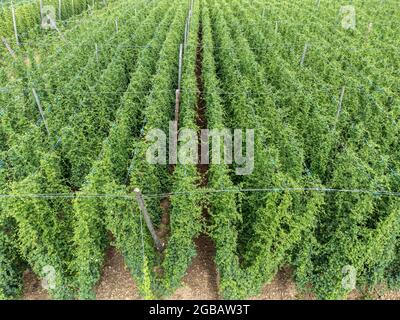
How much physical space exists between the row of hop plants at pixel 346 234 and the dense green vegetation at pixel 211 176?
0.02m

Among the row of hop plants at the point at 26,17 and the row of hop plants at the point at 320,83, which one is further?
the row of hop plants at the point at 26,17

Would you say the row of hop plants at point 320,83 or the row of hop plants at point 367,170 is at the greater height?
the row of hop plants at point 320,83

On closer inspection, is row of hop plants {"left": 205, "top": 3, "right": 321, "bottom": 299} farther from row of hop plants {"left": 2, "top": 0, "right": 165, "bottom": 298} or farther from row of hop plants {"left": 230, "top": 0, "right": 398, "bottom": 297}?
row of hop plants {"left": 2, "top": 0, "right": 165, "bottom": 298}

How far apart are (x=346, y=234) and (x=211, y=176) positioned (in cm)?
271

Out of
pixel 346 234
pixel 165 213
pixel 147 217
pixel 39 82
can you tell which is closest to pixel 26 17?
pixel 39 82

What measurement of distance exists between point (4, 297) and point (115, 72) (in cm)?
687

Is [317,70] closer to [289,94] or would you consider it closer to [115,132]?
[289,94]

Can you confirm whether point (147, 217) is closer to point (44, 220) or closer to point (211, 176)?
point (44, 220)

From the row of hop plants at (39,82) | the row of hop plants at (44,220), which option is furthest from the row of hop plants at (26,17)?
the row of hop plants at (44,220)

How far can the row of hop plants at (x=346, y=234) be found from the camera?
18.1 feet

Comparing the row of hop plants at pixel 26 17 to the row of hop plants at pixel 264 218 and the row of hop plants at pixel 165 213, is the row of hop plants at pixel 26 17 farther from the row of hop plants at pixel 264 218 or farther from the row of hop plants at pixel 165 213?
the row of hop plants at pixel 264 218

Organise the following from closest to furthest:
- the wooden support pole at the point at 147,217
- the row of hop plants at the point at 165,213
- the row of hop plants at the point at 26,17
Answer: the wooden support pole at the point at 147,217 → the row of hop plants at the point at 165,213 → the row of hop plants at the point at 26,17

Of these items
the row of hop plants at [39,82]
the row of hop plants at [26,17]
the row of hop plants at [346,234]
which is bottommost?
the row of hop plants at [346,234]

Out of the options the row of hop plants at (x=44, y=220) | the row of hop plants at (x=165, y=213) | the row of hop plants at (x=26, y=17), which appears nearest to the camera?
the row of hop plants at (x=44, y=220)
